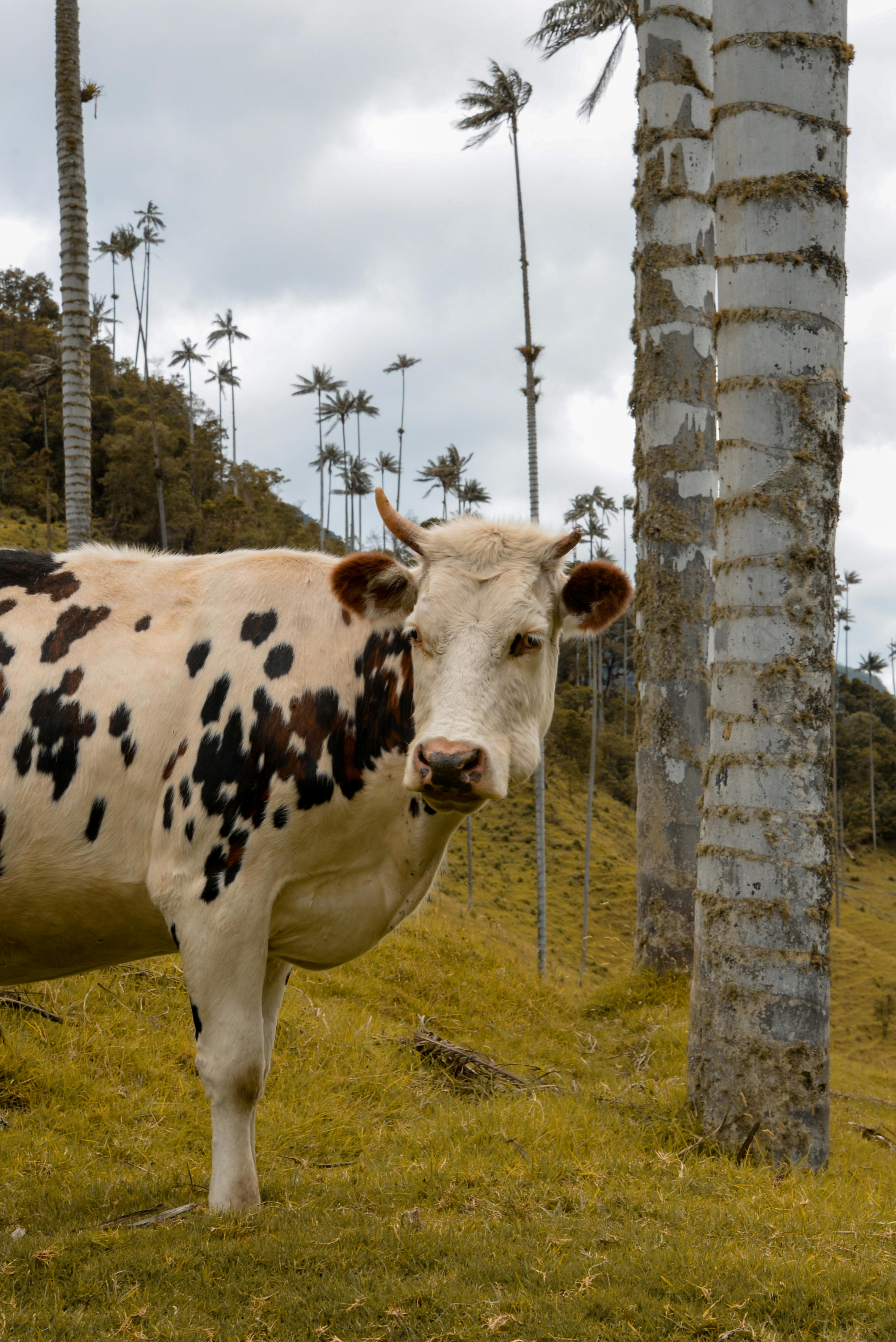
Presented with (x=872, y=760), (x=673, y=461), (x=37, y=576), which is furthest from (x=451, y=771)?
(x=872, y=760)

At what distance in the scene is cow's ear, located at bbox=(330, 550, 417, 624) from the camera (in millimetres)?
4297

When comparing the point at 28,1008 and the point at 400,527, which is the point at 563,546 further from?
the point at 28,1008

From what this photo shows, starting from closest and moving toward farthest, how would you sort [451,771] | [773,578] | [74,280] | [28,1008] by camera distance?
[451,771] < [773,578] < [28,1008] < [74,280]

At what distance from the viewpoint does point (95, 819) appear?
14.2ft

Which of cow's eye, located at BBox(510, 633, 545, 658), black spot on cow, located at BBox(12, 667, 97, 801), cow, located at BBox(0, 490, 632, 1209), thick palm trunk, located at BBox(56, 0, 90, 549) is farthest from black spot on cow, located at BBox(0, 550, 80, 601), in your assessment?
thick palm trunk, located at BBox(56, 0, 90, 549)

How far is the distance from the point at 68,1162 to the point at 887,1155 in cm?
487

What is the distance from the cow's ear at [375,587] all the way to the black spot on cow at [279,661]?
32 centimetres

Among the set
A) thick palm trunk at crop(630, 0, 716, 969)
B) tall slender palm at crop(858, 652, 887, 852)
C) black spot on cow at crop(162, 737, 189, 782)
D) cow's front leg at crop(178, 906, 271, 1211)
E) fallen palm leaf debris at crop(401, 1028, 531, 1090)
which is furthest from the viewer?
tall slender palm at crop(858, 652, 887, 852)

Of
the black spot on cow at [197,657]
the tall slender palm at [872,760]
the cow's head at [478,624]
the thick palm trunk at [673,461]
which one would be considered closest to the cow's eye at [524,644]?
the cow's head at [478,624]

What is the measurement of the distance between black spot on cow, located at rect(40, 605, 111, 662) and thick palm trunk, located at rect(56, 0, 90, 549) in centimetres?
782

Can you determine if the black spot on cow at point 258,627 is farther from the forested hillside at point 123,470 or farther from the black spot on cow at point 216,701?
the forested hillside at point 123,470

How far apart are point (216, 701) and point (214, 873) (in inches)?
28.8

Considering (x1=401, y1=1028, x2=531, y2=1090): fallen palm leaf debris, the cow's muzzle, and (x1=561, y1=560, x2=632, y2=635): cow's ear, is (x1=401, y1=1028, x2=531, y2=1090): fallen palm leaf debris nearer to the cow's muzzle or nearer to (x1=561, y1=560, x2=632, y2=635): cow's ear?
(x1=561, y1=560, x2=632, y2=635): cow's ear

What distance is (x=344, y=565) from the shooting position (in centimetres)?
430
